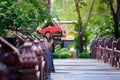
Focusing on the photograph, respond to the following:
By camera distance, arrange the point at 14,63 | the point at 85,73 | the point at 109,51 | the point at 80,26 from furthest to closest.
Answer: the point at 80,26 < the point at 109,51 < the point at 85,73 < the point at 14,63

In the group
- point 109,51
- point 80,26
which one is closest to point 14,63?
point 109,51

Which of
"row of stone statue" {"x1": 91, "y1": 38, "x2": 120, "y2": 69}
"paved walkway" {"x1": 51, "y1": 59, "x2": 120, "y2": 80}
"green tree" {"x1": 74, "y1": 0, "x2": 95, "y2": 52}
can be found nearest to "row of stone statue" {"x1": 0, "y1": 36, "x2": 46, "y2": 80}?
"paved walkway" {"x1": 51, "y1": 59, "x2": 120, "y2": 80}

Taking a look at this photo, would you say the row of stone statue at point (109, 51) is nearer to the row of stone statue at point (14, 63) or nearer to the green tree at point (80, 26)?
the green tree at point (80, 26)

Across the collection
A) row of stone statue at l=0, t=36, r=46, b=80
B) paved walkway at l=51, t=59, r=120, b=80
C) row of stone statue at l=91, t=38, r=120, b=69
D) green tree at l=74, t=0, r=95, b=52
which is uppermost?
green tree at l=74, t=0, r=95, b=52

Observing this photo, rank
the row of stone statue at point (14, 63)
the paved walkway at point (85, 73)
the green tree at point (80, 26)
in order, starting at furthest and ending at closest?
the green tree at point (80, 26), the paved walkway at point (85, 73), the row of stone statue at point (14, 63)

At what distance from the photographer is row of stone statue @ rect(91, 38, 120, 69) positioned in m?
12.6

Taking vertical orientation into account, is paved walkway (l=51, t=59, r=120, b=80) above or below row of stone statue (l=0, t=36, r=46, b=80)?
below

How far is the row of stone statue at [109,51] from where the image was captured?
12.6 meters

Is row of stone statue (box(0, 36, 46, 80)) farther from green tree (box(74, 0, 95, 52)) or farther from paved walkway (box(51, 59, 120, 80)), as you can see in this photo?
green tree (box(74, 0, 95, 52))

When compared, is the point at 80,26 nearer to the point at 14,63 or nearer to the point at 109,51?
the point at 109,51

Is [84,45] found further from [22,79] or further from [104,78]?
[22,79]

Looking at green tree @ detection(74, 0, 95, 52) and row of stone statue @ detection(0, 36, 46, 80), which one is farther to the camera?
green tree @ detection(74, 0, 95, 52)

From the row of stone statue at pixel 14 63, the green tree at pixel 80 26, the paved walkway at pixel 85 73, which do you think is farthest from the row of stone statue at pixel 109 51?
the row of stone statue at pixel 14 63

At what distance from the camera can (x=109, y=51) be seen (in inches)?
555
